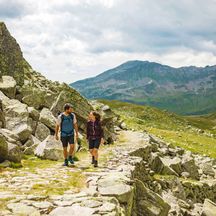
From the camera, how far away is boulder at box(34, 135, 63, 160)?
24562mm

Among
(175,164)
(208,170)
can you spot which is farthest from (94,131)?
(208,170)

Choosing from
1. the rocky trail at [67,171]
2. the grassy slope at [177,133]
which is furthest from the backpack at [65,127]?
the grassy slope at [177,133]

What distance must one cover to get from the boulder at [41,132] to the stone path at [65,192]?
Answer: 8.43 meters

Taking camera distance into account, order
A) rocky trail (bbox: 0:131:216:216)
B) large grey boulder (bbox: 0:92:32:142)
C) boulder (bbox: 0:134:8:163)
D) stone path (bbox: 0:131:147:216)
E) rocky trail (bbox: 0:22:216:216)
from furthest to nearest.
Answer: large grey boulder (bbox: 0:92:32:142)
boulder (bbox: 0:134:8:163)
rocky trail (bbox: 0:22:216:216)
rocky trail (bbox: 0:131:216:216)
stone path (bbox: 0:131:147:216)

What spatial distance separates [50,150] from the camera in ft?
81.3

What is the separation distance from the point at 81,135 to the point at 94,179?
1723cm

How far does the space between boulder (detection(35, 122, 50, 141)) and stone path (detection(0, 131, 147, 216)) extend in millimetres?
8432

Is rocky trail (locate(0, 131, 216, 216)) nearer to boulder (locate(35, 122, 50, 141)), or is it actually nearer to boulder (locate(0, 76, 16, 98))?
boulder (locate(35, 122, 50, 141))

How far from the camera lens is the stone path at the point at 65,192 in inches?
Result: 506

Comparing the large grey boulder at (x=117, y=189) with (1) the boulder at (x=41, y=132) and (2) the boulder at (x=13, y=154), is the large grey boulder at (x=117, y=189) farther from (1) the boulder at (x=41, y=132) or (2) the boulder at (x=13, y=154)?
(1) the boulder at (x=41, y=132)

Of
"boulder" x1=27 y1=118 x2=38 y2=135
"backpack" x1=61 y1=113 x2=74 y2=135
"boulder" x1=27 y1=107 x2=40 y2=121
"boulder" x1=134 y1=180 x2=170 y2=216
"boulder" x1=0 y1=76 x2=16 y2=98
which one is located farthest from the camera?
"boulder" x1=0 y1=76 x2=16 y2=98

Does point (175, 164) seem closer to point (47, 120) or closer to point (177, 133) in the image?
point (47, 120)

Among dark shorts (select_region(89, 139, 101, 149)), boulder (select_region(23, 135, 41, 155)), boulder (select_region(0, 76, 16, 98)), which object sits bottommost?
boulder (select_region(23, 135, 41, 155))

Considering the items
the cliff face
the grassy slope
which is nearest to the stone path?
the cliff face
